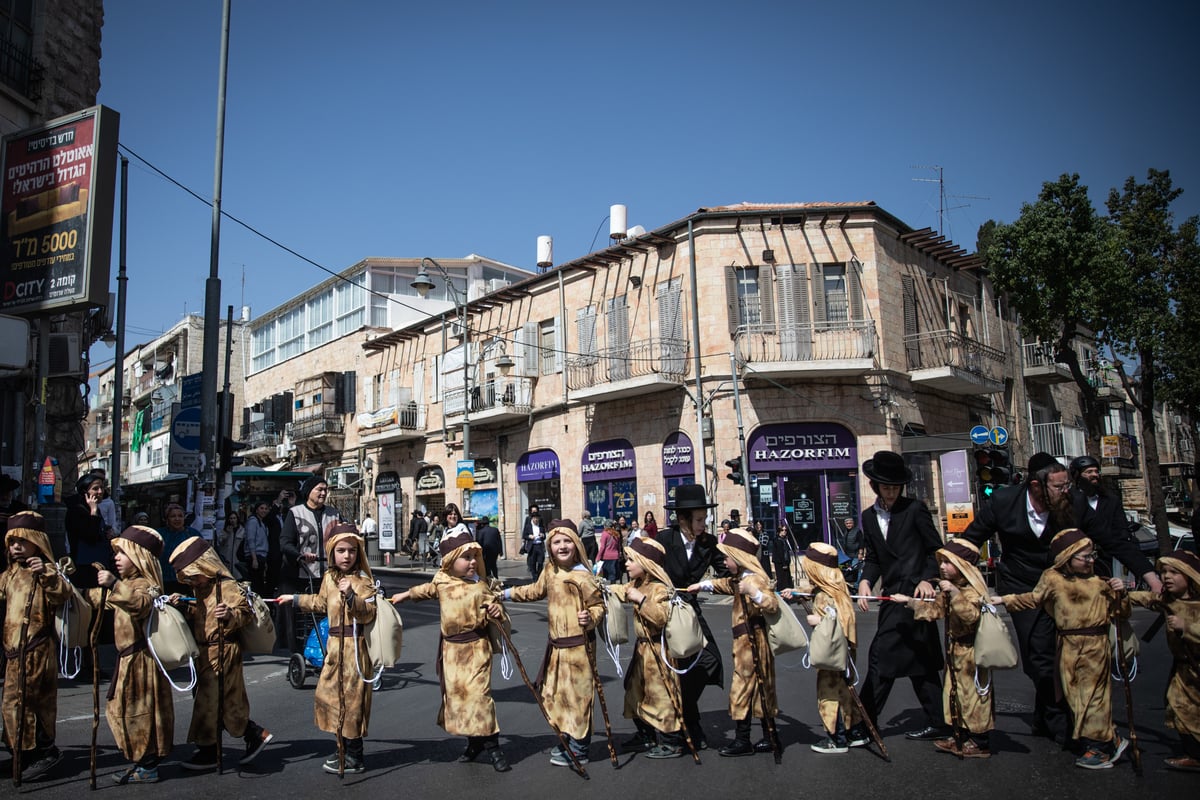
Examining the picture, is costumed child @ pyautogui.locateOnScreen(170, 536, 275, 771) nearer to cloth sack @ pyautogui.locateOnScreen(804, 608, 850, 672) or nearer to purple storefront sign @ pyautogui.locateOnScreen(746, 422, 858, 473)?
cloth sack @ pyautogui.locateOnScreen(804, 608, 850, 672)

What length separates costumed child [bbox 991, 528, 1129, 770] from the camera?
5.39 m

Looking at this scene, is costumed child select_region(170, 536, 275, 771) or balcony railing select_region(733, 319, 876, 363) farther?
balcony railing select_region(733, 319, 876, 363)

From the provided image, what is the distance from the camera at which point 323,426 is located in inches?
1476

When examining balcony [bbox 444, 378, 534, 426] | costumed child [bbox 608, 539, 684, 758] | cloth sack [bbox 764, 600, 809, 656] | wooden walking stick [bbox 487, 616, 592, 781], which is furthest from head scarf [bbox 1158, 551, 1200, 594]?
balcony [bbox 444, 378, 534, 426]

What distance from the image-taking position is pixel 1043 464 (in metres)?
6.30

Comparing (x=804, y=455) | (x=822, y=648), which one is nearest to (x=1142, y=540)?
(x=804, y=455)

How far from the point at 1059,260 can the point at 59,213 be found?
2028 centimetres

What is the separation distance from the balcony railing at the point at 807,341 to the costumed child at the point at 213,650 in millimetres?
18275

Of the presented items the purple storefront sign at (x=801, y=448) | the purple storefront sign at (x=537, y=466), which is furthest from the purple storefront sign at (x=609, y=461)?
the purple storefront sign at (x=801, y=448)

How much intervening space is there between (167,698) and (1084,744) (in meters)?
5.80

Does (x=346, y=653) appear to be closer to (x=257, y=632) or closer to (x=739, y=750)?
(x=257, y=632)

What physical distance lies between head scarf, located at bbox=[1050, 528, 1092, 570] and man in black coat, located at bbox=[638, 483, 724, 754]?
2.10m

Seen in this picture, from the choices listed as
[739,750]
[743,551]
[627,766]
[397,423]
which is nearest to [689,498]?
[743,551]

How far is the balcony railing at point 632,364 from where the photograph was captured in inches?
930
